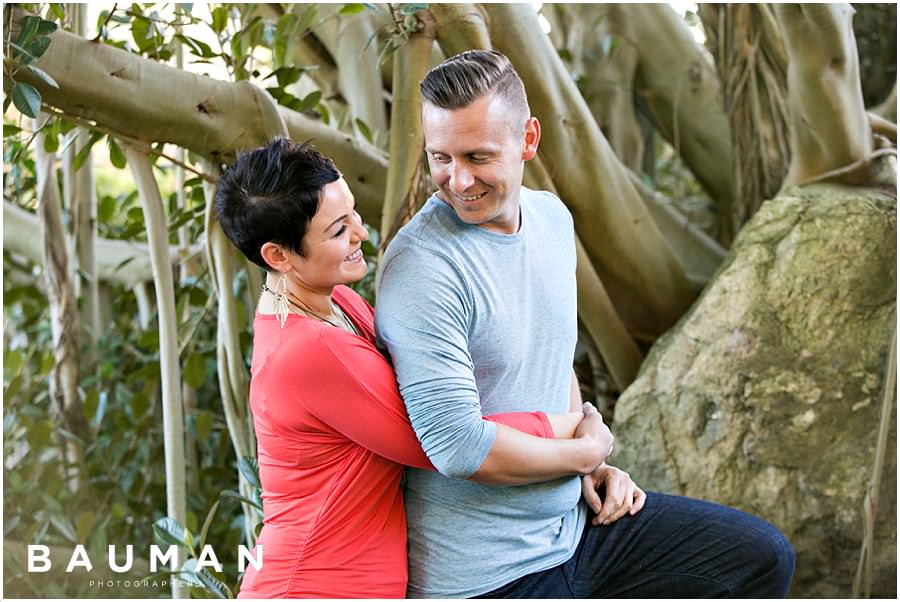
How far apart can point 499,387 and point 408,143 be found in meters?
0.63

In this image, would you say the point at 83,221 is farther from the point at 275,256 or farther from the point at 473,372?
the point at 473,372

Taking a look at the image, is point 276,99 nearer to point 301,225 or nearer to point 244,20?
point 244,20

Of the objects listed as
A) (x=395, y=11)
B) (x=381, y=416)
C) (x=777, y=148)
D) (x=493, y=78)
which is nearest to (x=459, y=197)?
(x=493, y=78)

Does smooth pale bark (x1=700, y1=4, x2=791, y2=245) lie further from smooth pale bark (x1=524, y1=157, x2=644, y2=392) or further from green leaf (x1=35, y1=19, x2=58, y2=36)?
green leaf (x1=35, y1=19, x2=58, y2=36)

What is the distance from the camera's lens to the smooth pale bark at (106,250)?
2758mm

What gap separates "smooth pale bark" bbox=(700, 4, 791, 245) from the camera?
7.86 feet

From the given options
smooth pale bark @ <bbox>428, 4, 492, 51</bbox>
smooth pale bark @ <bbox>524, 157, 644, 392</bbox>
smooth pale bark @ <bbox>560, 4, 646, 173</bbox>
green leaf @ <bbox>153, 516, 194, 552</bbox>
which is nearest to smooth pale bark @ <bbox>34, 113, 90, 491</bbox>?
green leaf @ <bbox>153, 516, 194, 552</bbox>

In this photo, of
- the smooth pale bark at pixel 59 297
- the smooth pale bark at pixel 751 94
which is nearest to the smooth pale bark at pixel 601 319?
the smooth pale bark at pixel 751 94

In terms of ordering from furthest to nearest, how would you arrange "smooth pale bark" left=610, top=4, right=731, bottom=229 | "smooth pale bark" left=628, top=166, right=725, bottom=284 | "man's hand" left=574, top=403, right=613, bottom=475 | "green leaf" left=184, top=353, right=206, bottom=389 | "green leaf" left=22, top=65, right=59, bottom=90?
"smooth pale bark" left=610, top=4, right=731, bottom=229 → "smooth pale bark" left=628, top=166, right=725, bottom=284 → "green leaf" left=184, top=353, right=206, bottom=389 → "green leaf" left=22, top=65, right=59, bottom=90 → "man's hand" left=574, top=403, right=613, bottom=475

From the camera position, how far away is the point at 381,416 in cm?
114

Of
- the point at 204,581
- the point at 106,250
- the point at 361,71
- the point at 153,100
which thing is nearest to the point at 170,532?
the point at 204,581

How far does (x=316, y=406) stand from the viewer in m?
1.13

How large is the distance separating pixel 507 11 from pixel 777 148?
0.98m

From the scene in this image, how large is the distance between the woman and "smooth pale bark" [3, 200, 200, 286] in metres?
1.44
